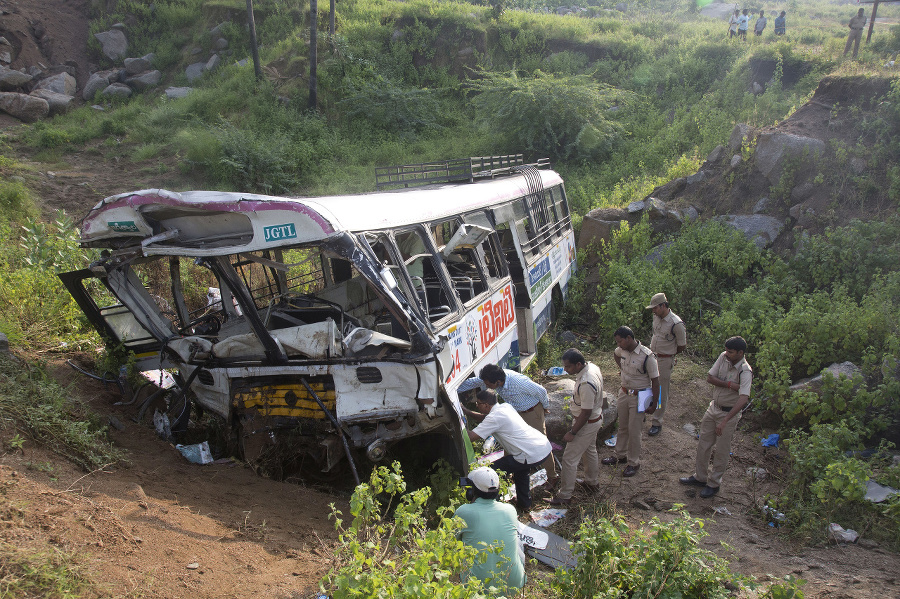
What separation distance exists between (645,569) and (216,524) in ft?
9.34

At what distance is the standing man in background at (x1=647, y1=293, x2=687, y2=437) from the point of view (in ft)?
21.5

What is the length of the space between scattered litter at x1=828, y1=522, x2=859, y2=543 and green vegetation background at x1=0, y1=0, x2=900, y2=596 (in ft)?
0.53

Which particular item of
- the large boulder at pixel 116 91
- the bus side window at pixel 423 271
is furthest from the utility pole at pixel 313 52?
the bus side window at pixel 423 271

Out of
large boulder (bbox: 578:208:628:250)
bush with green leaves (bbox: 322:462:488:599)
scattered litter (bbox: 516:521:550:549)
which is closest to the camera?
bush with green leaves (bbox: 322:462:488:599)

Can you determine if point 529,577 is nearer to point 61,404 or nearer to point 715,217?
point 61,404

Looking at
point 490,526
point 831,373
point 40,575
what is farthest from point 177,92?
point 490,526

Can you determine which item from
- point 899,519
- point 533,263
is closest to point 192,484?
point 533,263

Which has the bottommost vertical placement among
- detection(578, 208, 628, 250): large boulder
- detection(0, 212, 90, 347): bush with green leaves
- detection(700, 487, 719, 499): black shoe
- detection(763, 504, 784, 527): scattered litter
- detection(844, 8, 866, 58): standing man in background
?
detection(700, 487, 719, 499): black shoe

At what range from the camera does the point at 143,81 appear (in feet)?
73.9

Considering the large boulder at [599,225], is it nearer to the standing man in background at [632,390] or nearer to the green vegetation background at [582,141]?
the green vegetation background at [582,141]

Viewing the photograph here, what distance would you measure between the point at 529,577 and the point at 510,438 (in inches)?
41.1

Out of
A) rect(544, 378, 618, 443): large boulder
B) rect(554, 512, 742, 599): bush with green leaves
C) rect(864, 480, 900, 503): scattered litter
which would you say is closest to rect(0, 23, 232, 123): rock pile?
rect(544, 378, 618, 443): large boulder

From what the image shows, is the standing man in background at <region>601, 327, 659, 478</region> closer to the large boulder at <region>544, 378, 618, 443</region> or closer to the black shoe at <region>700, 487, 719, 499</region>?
the large boulder at <region>544, 378, 618, 443</region>

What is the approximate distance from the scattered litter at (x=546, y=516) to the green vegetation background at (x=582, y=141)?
2.01 meters
